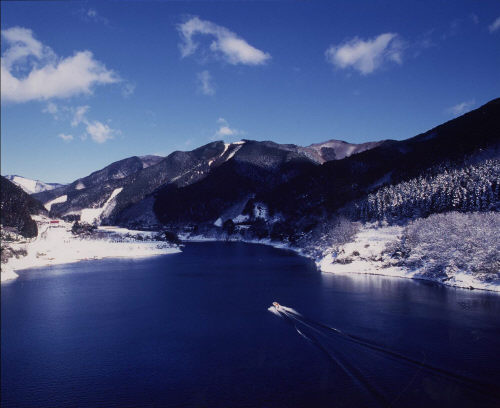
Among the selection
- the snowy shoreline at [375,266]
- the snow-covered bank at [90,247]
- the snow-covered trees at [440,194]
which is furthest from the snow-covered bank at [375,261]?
the snow-covered bank at [90,247]

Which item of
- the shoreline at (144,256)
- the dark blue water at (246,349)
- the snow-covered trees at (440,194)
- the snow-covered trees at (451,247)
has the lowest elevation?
the dark blue water at (246,349)

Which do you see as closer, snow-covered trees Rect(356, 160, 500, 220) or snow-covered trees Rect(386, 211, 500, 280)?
snow-covered trees Rect(386, 211, 500, 280)

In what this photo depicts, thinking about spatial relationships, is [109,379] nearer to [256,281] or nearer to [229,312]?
[229,312]

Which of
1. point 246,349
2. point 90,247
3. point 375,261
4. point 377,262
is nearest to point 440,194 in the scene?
point 375,261

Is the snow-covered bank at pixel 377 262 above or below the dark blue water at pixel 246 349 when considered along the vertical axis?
above

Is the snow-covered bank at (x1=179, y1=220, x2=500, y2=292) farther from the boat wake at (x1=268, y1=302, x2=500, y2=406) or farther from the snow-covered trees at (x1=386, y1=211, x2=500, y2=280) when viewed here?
the boat wake at (x1=268, y1=302, x2=500, y2=406)

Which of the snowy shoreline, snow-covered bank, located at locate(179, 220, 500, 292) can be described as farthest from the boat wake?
snow-covered bank, located at locate(179, 220, 500, 292)

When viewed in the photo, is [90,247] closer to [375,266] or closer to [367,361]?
[375,266]

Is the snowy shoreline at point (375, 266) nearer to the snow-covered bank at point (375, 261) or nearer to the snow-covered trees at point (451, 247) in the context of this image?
the snow-covered bank at point (375, 261)
